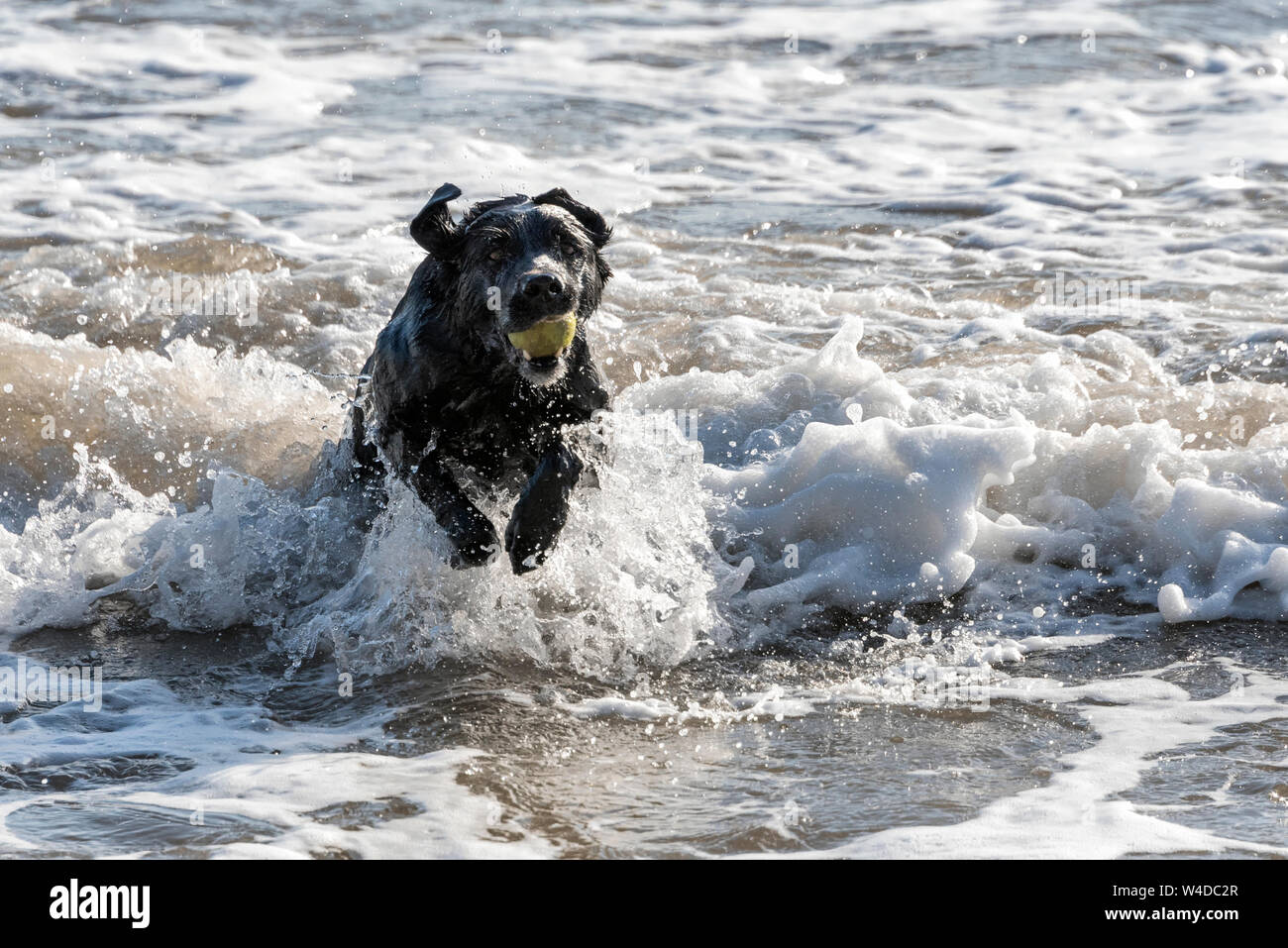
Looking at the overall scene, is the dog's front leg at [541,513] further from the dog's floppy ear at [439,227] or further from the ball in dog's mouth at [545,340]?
the dog's floppy ear at [439,227]

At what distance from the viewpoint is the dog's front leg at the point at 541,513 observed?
5352 mm

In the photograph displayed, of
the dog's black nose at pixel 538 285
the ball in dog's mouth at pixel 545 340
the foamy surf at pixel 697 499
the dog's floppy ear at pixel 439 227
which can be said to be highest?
the dog's floppy ear at pixel 439 227

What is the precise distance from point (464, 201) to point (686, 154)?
9.91ft

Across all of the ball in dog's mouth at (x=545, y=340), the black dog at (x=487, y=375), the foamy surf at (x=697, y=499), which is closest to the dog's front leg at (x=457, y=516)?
the black dog at (x=487, y=375)

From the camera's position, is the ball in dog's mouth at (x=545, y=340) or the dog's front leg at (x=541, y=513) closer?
the ball in dog's mouth at (x=545, y=340)

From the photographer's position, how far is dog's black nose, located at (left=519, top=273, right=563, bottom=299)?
16.3 feet

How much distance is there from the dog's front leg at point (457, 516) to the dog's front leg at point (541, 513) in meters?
0.11

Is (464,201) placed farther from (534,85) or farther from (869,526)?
(869,526)

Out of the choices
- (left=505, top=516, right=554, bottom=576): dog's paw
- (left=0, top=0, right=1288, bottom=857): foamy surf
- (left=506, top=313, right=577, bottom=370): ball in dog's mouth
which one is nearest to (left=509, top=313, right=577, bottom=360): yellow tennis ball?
(left=506, top=313, right=577, bottom=370): ball in dog's mouth

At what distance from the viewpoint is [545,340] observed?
504 cm

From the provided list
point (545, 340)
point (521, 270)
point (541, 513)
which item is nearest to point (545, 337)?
point (545, 340)

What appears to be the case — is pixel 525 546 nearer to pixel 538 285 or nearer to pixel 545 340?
pixel 545 340
